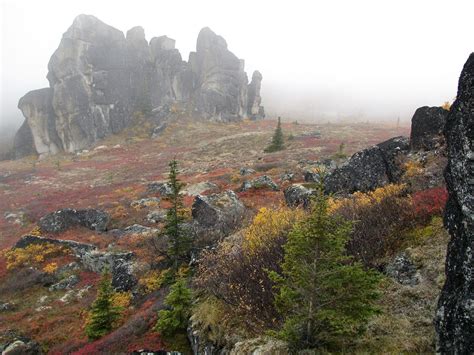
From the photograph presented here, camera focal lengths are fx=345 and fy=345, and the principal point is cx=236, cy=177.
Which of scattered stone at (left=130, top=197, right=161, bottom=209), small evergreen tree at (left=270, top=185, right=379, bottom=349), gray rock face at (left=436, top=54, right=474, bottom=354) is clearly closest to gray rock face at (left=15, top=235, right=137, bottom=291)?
scattered stone at (left=130, top=197, right=161, bottom=209)

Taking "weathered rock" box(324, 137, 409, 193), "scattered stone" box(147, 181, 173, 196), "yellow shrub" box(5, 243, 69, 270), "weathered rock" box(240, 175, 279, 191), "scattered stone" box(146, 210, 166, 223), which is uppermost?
"weathered rock" box(324, 137, 409, 193)

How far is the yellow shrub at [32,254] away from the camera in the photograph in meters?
24.2

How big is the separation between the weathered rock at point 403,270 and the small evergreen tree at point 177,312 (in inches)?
244

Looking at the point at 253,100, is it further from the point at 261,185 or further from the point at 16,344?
the point at 16,344

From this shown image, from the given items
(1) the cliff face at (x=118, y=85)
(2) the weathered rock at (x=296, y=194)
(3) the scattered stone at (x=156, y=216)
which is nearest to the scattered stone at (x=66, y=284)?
(3) the scattered stone at (x=156, y=216)

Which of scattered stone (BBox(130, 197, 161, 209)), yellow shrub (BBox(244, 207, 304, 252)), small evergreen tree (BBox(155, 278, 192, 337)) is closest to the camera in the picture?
small evergreen tree (BBox(155, 278, 192, 337))

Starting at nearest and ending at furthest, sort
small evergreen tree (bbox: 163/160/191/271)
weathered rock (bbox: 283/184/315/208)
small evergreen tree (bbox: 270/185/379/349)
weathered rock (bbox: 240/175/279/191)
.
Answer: small evergreen tree (bbox: 270/185/379/349) → small evergreen tree (bbox: 163/160/191/271) → weathered rock (bbox: 283/184/315/208) → weathered rock (bbox: 240/175/279/191)

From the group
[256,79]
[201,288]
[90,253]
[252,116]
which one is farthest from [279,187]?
[256,79]

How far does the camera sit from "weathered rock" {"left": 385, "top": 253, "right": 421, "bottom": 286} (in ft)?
27.2

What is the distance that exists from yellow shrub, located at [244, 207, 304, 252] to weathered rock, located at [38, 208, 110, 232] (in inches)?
737

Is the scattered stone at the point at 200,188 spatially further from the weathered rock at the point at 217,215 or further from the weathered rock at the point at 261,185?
the weathered rock at the point at 217,215

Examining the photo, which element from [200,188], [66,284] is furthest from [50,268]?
[200,188]

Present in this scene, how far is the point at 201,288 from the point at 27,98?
9445 centimetres

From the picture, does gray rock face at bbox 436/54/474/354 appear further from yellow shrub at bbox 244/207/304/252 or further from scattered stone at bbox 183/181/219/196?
scattered stone at bbox 183/181/219/196
